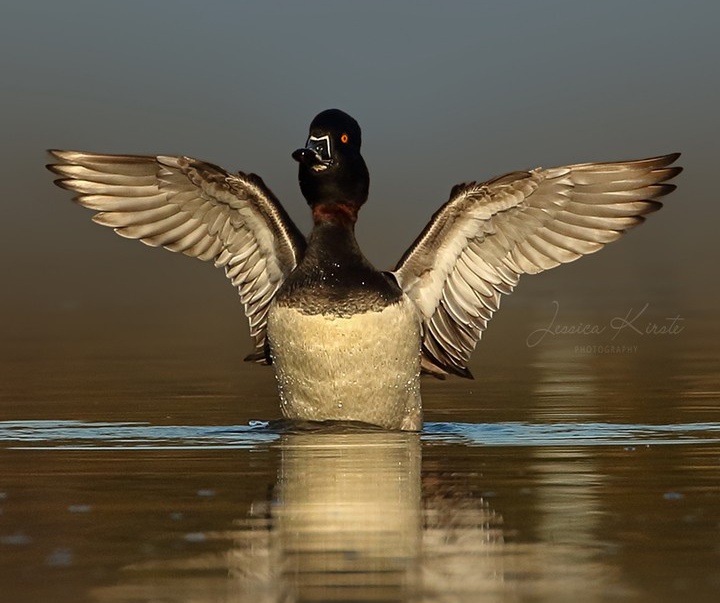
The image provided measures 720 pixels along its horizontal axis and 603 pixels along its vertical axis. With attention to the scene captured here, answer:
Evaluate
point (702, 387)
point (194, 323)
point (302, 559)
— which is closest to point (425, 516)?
point (302, 559)

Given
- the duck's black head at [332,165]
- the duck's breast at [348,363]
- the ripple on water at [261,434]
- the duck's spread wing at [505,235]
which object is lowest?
the ripple on water at [261,434]

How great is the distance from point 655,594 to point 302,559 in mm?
1339

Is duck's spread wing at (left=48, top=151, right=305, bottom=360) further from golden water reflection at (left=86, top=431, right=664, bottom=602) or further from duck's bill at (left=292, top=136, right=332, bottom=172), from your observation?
golden water reflection at (left=86, top=431, right=664, bottom=602)

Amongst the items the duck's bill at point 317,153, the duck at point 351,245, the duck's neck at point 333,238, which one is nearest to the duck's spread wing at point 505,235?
the duck at point 351,245

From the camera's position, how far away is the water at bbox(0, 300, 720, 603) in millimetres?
5926

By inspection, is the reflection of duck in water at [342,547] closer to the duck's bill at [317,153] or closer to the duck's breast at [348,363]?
the duck's breast at [348,363]

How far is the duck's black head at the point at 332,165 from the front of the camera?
37.1 ft

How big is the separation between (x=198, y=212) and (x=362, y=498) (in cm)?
489

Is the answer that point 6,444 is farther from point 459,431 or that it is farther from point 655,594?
point 655,594

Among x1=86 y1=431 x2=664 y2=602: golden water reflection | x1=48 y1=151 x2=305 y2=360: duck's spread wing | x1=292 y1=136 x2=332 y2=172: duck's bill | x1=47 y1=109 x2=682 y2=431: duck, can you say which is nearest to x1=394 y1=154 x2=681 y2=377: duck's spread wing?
x1=47 y1=109 x2=682 y2=431: duck

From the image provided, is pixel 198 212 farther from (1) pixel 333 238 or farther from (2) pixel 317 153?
(1) pixel 333 238

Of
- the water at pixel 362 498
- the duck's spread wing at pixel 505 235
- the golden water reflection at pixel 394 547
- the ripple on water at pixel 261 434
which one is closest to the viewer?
the golden water reflection at pixel 394 547

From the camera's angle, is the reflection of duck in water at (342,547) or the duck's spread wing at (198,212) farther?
the duck's spread wing at (198,212)

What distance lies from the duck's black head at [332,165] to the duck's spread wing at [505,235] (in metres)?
0.63
